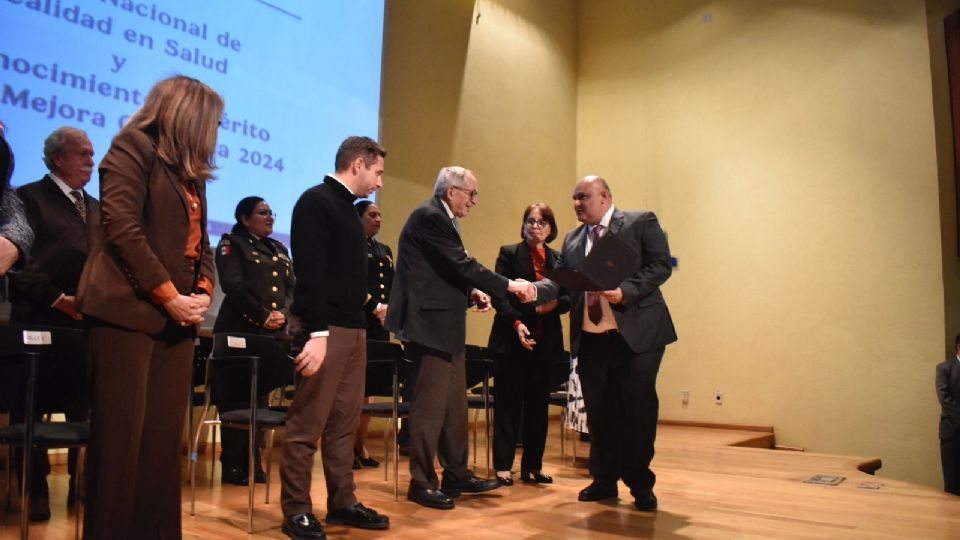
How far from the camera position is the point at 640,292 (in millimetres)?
3316

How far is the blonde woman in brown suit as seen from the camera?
66.6 inches

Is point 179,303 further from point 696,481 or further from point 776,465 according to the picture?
point 776,465

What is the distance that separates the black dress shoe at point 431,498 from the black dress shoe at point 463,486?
0.18 metres

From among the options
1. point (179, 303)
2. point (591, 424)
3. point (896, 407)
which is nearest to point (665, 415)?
point (896, 407)

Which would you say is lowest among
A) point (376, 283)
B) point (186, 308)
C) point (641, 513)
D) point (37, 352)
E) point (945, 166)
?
point (641, 513)

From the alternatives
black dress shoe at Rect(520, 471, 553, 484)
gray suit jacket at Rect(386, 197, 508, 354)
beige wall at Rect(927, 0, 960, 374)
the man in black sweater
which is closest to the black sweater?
the man in black sweater

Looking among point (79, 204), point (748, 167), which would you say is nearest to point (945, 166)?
point (748, 167)

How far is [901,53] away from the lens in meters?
6.65

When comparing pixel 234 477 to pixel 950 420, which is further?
pixel 950 420

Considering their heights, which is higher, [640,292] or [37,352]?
[640,292]

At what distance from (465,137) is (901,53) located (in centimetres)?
378

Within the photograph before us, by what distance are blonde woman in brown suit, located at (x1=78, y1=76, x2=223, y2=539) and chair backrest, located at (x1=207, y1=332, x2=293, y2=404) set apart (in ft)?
4.52

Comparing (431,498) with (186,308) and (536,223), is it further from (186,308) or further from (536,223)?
(186,308)

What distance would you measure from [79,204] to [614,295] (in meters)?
2.22
